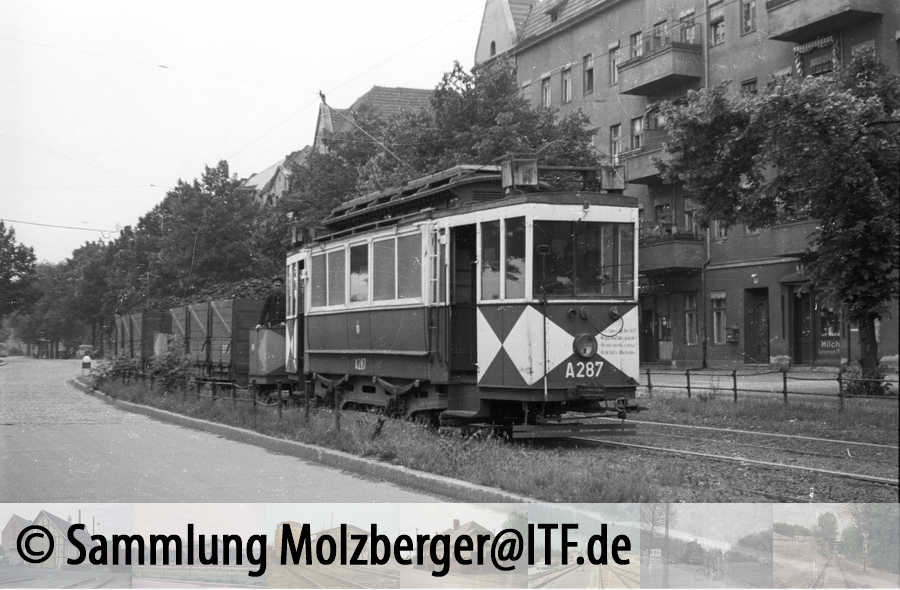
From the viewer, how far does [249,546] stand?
5.64m

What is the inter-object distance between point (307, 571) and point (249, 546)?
382mm

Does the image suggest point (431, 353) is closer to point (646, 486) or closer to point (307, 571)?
point (646, 486)

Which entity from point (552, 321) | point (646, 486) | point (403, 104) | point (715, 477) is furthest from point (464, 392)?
point (403, 104)

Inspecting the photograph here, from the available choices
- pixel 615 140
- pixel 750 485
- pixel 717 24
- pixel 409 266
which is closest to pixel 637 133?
pixel 615 140

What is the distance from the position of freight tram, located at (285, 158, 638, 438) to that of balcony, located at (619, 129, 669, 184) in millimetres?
22624

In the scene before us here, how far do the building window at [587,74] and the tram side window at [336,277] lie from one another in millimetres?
28704

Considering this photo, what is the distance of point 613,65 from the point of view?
4178 centimetres

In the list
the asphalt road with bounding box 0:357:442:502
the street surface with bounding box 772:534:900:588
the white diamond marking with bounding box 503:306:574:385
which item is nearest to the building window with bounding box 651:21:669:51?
the asphalt road with bounding box 0:357:442:502

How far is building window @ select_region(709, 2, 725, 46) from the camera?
35.6m

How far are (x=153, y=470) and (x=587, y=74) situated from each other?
35.9 meters

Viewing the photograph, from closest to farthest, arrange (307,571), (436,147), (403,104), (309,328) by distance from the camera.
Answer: (307,571), (309,328), (436,147), (403,104)

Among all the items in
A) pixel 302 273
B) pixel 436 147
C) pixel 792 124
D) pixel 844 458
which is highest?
pixel 436 147

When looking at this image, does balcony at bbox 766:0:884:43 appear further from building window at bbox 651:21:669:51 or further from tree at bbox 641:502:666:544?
tree at bbox 641:502:666:544

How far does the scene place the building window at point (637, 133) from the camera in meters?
39.7
